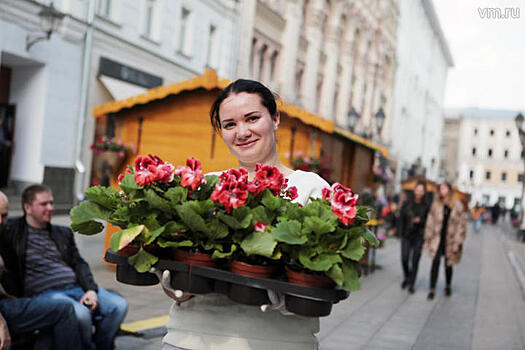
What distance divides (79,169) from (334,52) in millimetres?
19915

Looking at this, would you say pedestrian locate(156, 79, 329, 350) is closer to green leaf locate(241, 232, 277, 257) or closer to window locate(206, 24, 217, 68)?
green leaf locate(241, 232, 277, 257)

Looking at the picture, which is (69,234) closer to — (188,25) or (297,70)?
(188,25)

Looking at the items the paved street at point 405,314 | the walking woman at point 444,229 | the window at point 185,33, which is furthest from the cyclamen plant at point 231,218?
the window at point 185,33

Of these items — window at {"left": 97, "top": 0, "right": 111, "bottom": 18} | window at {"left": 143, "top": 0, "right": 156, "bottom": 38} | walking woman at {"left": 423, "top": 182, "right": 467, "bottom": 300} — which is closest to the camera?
walking woman at {"left": 423, "top": 182, "right": 467, "bottom": 300}

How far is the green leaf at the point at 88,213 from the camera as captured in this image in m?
2.08

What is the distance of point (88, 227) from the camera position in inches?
83.8

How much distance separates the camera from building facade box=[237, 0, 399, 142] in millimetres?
26016

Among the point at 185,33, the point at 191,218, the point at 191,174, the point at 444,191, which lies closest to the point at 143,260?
the point at 191,218

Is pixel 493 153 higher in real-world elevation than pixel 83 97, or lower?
higher

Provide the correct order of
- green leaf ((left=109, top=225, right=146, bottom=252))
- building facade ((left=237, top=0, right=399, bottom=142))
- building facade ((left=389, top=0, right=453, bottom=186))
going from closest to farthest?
1. green leaf ((left=109, top=225, right=146, bottom=252))
2. building facade ((left=237, top=0, right=399, bottom=142))
3. building facade ((left=389, top=0, right=453, bottom=186))

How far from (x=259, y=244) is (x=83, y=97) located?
1573 cm

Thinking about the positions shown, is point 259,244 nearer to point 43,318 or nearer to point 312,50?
point 43,318

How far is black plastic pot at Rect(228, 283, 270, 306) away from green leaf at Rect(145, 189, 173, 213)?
315 mm

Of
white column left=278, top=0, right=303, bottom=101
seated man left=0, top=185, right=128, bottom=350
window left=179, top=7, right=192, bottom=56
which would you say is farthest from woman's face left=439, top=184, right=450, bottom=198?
white column left=278, top=0, right=303, bottom=101
